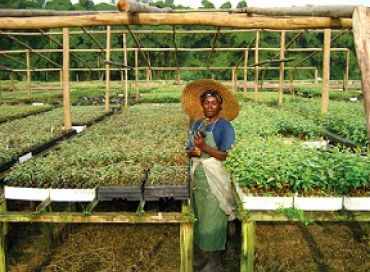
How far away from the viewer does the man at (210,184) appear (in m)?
4.42

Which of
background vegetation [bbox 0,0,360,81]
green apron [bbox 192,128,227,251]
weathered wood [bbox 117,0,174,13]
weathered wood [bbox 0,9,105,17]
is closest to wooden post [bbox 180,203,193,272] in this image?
green apron [bbox 192,128,227,251]

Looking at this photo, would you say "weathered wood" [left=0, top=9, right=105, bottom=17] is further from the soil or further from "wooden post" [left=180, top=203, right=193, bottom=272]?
the soil

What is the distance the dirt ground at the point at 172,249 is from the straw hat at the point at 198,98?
189 centimetres

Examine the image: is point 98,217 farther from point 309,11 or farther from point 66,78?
point 66,78

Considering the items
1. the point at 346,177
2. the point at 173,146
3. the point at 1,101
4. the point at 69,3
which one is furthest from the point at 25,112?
the point at 69,3

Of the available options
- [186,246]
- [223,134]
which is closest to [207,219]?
[186,246]

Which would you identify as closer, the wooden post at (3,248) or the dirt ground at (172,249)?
the wooden post at (3,248)

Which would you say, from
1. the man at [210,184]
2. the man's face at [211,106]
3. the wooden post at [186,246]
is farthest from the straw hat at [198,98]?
the wooden post at [186,246]

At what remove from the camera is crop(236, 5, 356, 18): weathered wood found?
2799 millimetres

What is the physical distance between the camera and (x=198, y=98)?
5367 millimetres

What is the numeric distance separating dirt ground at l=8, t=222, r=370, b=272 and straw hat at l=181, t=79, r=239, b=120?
1.89 m

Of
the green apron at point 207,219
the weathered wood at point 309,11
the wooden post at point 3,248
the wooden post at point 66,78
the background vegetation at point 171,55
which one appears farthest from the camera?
the background vegetation at point 171,55

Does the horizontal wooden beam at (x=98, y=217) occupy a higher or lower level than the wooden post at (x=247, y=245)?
higher

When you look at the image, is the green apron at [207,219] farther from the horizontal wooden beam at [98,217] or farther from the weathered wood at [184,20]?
the weathered wood at [184,20]
